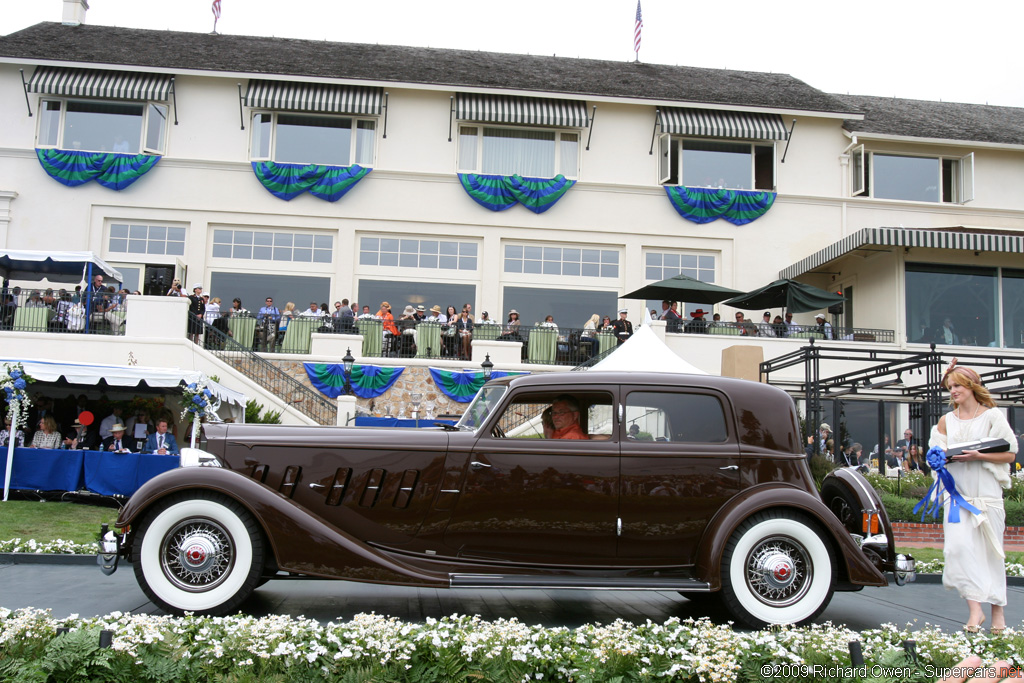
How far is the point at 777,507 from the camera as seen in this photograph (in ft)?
18.4

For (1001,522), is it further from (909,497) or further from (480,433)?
(909,497)

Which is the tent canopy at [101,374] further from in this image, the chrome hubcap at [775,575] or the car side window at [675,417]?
the chrome hubcap at [775,575]

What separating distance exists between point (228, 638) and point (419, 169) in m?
21.5

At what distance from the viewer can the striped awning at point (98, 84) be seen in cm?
2308

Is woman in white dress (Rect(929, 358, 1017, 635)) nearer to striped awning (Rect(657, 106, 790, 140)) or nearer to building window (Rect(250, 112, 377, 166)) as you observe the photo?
striped awning (Rect(657, 106, 790, 140))

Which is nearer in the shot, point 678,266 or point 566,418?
point 566,418

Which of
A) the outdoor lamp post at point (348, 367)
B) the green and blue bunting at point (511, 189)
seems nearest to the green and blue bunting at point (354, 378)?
the outdoor lamp post at point (348, 367)

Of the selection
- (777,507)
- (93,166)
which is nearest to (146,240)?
(93,166)

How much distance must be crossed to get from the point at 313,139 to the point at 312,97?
1.43 m

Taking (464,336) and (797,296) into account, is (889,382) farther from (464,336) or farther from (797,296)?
(464,336)

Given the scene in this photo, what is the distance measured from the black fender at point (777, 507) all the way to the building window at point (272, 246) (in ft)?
65.7

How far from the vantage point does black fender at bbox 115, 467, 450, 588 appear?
204 inches

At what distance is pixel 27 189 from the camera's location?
23.2 m

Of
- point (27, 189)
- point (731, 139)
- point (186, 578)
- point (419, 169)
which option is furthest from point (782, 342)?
point (27, 189)
